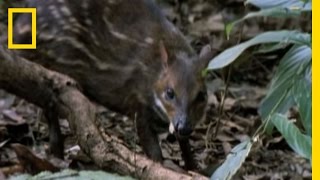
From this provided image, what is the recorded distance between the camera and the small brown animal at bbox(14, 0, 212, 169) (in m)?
4.64

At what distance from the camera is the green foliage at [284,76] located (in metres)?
2.93

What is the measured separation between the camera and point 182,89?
4586 mm

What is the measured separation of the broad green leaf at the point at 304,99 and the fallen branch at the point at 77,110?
0.52 metres

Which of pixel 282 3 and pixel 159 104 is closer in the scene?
pixel 282 3

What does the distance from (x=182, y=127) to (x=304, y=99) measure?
37.1 inches

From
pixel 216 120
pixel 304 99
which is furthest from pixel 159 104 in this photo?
pixel 304 99

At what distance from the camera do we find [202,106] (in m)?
4.68

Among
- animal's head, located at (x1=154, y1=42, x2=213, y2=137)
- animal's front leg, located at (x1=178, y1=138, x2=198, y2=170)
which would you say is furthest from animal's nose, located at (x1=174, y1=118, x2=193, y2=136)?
animal's front leg, located at (x1=178, y1=138, x2=198, y2=170)

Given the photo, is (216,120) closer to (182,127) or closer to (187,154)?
(187,154)

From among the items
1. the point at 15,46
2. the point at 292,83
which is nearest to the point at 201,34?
the point at 15,46

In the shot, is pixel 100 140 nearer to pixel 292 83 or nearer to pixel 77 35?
pixel 292 83

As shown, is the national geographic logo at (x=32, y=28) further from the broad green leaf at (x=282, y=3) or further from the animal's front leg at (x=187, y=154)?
the broad green leaf at (x=282, y=3)

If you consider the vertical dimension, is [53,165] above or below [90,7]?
below

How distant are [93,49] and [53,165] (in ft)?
3.83
